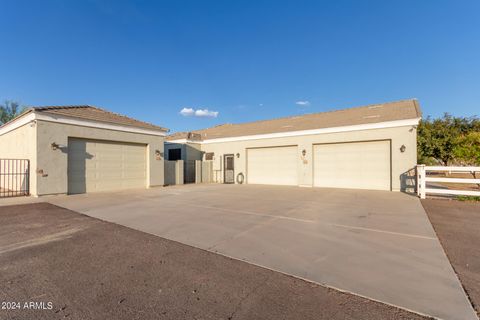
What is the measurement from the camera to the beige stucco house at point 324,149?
1110 cm

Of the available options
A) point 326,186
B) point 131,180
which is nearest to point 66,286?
point 131,180

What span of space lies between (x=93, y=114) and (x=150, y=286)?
11349mm

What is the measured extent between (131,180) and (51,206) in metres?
5.04

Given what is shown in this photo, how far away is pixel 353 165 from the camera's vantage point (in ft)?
40.2

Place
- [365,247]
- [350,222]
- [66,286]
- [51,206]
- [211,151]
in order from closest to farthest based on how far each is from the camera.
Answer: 1. [66,286]
2. [365,247]
3. [350,222]
4. [51,206]
5. [211,151]

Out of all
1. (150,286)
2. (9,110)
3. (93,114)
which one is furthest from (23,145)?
(9,110)

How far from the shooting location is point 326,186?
12953 mm

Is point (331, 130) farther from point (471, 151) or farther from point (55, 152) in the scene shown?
point (55, 152)

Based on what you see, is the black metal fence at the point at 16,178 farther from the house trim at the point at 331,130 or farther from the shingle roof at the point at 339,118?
the shingle roof at the point at 339,118

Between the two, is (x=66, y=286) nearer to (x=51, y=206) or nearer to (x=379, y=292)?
(x=379, y=292)

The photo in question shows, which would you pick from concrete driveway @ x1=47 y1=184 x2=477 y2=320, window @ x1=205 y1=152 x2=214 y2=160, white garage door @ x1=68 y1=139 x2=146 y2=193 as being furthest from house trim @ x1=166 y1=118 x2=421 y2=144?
white garage door @ x1=68 y1=139 x2=146 y2=193

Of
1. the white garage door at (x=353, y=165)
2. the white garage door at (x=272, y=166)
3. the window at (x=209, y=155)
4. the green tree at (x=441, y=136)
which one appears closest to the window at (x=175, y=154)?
the window at (x=209, y=155)

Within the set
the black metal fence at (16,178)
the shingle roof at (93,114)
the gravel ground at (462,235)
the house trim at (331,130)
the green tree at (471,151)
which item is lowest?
the gravel ground at (462,235)

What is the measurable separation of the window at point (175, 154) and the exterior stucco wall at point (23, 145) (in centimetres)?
917
